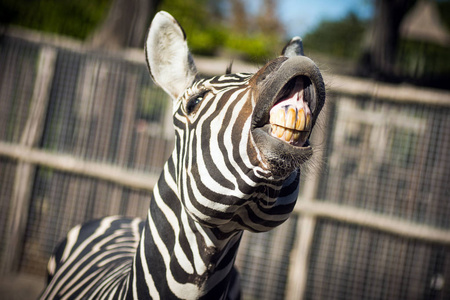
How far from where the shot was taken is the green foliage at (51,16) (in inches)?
321

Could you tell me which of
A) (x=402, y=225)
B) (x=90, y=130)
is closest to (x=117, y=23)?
(x=90, y=130)

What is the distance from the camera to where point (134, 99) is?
4.70 m

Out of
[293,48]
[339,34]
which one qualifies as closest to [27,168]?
[293,48]

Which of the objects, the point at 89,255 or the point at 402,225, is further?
the point at 402,225

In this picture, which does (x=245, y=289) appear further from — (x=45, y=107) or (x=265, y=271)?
(x=45, y=107)

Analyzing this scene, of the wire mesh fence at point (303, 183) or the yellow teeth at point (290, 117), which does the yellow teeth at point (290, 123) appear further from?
the wire mesh fence at point (303, 183)

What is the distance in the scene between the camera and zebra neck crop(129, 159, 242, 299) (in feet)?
5.03

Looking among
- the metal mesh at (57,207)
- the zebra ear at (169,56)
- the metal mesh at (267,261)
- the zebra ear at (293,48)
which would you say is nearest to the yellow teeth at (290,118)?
the zebra ear at (293,48)

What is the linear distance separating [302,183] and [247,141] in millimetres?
3219

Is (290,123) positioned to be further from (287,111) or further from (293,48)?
(293,48)

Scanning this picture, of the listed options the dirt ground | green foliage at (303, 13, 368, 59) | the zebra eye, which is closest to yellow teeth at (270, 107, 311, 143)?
the zebra eye

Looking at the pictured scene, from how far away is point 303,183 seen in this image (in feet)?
14.1

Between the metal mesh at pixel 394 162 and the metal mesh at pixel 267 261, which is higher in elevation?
the metal mesh at pixel 394 162

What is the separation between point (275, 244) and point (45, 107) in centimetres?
308
